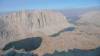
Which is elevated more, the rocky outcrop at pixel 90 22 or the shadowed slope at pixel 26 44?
the rocky outcrop at pixel 90 22

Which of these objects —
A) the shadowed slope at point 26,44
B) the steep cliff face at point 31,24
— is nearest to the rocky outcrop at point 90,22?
the steep cliff face at point 31,24

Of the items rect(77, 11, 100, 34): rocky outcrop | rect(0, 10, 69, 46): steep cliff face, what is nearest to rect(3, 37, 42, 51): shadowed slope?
rect(0, 10, 69, 46): steep cliff face

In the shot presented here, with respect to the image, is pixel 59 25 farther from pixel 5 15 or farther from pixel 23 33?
pixel 5 15

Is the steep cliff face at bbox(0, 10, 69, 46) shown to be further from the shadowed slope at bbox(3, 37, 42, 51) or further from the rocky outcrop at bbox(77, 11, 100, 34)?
the rocky outcrop at bbox(77, 11, 100, 34)

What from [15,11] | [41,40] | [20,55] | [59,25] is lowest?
[20,55]

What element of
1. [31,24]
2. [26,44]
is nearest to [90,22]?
[31,24]

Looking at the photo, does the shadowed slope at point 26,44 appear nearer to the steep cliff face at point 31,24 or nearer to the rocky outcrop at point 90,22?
the steep cliff face at point 31,24

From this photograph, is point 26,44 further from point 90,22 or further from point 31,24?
point 90,22

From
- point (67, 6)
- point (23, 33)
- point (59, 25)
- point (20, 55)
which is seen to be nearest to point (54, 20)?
point (59, 25)

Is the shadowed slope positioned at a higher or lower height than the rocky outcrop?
lower
